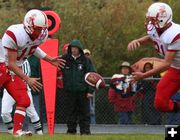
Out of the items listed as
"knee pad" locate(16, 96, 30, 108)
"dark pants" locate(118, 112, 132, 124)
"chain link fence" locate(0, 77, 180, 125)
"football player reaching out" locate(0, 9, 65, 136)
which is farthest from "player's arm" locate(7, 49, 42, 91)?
"dark pants" locate(118, 112, 132, 124)

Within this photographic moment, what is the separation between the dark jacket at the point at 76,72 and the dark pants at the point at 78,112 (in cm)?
15

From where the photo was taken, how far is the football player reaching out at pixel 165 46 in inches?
486

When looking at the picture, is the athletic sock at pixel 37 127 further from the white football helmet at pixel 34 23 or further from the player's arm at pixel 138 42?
the player's arm at pixel 138 42

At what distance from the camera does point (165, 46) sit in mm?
12562

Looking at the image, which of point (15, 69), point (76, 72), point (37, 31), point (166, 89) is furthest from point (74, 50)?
point (166, 89)

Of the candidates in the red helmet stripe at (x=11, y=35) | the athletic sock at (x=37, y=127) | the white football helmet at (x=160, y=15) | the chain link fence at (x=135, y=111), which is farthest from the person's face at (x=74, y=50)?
the white football helmet at (x=160, y=15)

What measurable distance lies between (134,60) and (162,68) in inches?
454

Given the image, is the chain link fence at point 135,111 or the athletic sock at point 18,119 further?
the chain link fence at point 135,111

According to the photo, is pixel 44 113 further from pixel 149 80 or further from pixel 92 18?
pixel 92 18

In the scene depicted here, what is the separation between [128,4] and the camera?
2533 cm

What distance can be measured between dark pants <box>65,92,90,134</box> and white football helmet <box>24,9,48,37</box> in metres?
3.43

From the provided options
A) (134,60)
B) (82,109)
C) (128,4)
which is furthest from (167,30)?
(128,4)

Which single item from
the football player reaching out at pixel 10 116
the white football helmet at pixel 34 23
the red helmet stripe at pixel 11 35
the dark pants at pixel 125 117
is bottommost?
the dark pants at pixel 125 117

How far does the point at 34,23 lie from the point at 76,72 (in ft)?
11.2
